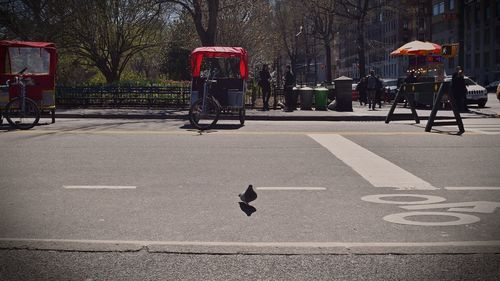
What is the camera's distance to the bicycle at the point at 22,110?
1447 centimetres

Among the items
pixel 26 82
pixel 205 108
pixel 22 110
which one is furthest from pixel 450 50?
pixel 22 110

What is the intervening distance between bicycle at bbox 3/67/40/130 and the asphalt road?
13.3ft

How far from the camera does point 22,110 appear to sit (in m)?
14.6

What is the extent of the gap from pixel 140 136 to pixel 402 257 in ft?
30.7

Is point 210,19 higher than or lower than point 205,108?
higher

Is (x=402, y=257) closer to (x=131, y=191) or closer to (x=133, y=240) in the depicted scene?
(x=133, y=240)

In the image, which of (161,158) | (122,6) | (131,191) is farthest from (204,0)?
(131,191)

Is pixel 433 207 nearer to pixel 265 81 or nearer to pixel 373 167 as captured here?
pixel 373 167

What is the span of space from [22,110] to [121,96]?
1244 centimetres

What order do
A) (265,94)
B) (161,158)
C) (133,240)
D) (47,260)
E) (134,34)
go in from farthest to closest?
(134,34)
(265,94)
(161,158)
(133,240)
(47,260)

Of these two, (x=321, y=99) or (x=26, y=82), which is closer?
(x=26, y=82)

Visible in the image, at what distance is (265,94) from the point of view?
24.1 metres

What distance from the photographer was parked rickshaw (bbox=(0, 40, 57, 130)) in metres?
14.6

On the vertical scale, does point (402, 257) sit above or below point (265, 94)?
below
